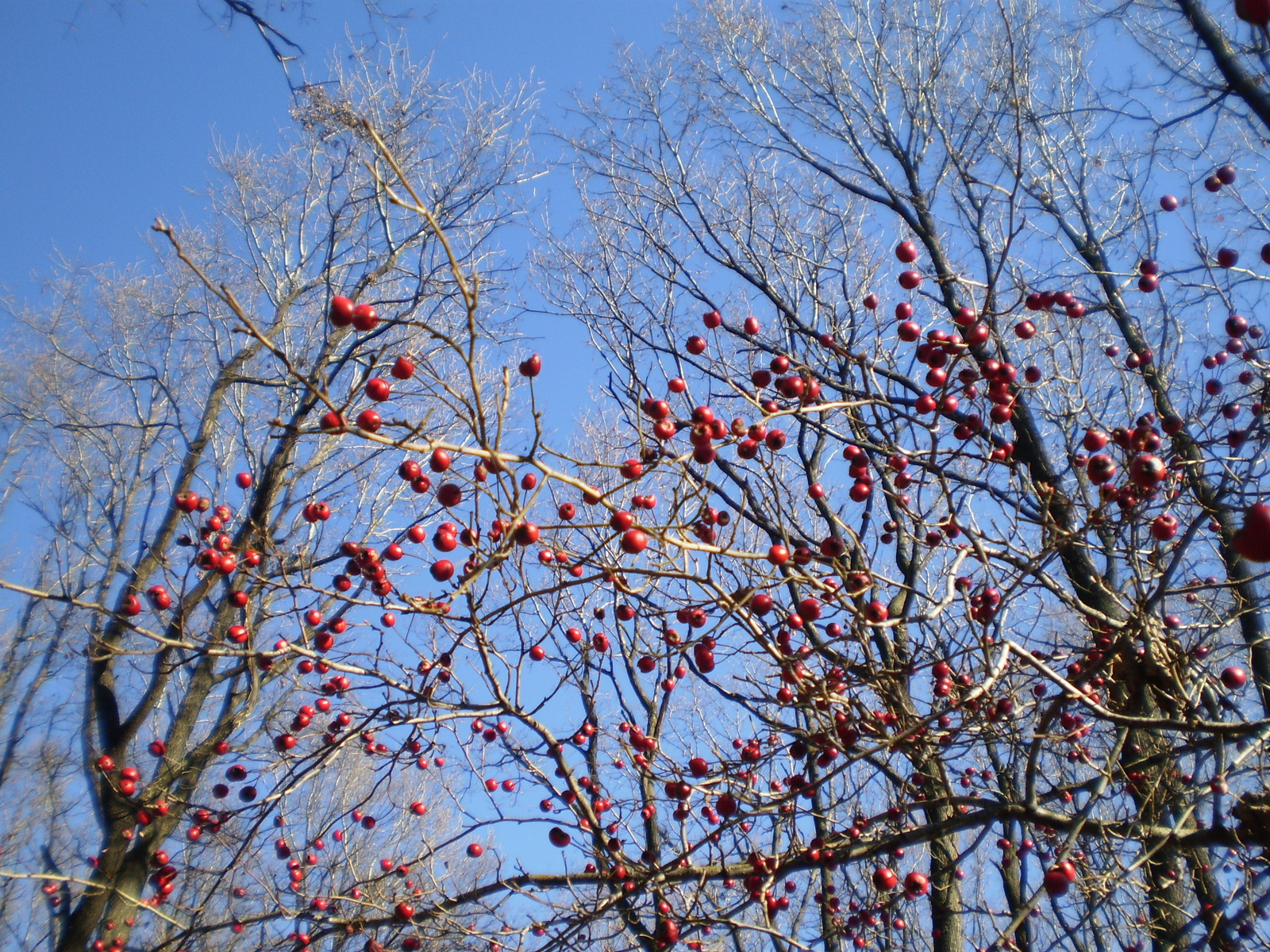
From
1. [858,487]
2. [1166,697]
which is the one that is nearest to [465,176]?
[858,487]

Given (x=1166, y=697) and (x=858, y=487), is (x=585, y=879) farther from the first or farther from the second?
(x=1166, y=697)

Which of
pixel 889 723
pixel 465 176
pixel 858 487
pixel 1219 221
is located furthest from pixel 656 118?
pixel 889 723

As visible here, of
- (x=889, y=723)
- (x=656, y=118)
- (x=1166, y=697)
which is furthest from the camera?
(x=656, y=118)

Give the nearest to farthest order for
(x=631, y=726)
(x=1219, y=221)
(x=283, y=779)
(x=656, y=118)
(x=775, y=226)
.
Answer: (x=283, y=779), (x=631, y=726), (x=1219, y=221), (x=775, y=226), (x=656, y=118)

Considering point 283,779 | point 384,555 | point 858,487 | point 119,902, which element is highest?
point 858,487

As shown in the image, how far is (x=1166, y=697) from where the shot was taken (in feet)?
6.04

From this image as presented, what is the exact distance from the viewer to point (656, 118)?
6.43 m

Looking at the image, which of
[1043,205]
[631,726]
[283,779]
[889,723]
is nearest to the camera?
[889,723]

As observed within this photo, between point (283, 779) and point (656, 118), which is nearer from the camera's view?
point (283, 779)

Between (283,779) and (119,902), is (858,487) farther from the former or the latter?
(119,902)

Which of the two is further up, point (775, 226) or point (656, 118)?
point (656, 118)

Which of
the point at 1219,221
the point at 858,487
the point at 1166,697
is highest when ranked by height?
the point at 1219,221

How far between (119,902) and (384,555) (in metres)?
3.86

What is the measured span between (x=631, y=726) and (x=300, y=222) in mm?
6389
